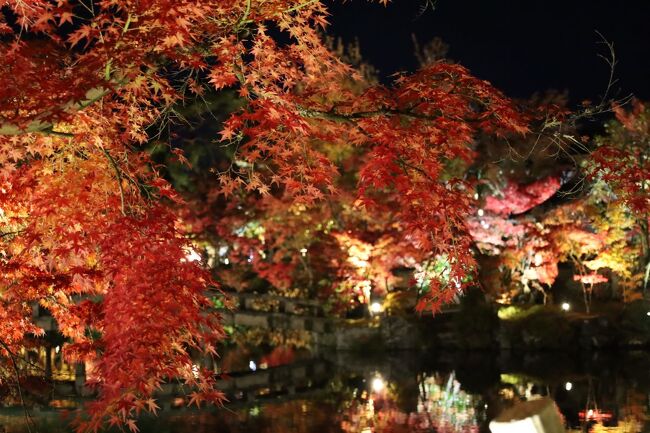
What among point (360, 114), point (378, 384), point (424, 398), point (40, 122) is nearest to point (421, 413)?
point (424, 398)

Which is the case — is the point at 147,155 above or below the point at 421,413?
above

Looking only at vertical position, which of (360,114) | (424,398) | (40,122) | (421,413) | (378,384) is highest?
(360,114)

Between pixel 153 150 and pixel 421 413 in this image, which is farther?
pixel 421 413

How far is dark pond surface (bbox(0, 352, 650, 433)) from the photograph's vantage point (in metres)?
12.0

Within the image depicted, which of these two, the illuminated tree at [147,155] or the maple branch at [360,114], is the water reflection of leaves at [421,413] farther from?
the maple branch at [360,114]

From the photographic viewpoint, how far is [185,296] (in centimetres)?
574

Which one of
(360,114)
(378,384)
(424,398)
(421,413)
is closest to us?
(360,114)

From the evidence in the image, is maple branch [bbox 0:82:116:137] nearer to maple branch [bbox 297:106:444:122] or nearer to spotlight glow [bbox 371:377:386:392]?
maple branch [bbox 297:106:444:122]

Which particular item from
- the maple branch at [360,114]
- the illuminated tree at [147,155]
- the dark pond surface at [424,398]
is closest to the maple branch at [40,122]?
the illuminated tree at [147,155]

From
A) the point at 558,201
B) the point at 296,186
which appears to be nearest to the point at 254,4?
the point at 296,186

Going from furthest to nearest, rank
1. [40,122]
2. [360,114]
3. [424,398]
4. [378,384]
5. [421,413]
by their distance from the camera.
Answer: [378,384]
[424,398]
[421,413]
[360,114]
[40,122]

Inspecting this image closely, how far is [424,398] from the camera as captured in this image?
14.4 meters

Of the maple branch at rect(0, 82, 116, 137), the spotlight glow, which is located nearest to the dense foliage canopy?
the maple branch at rect(0, 82, 116, 137)

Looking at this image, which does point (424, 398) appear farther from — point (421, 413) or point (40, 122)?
point (40, 122)
